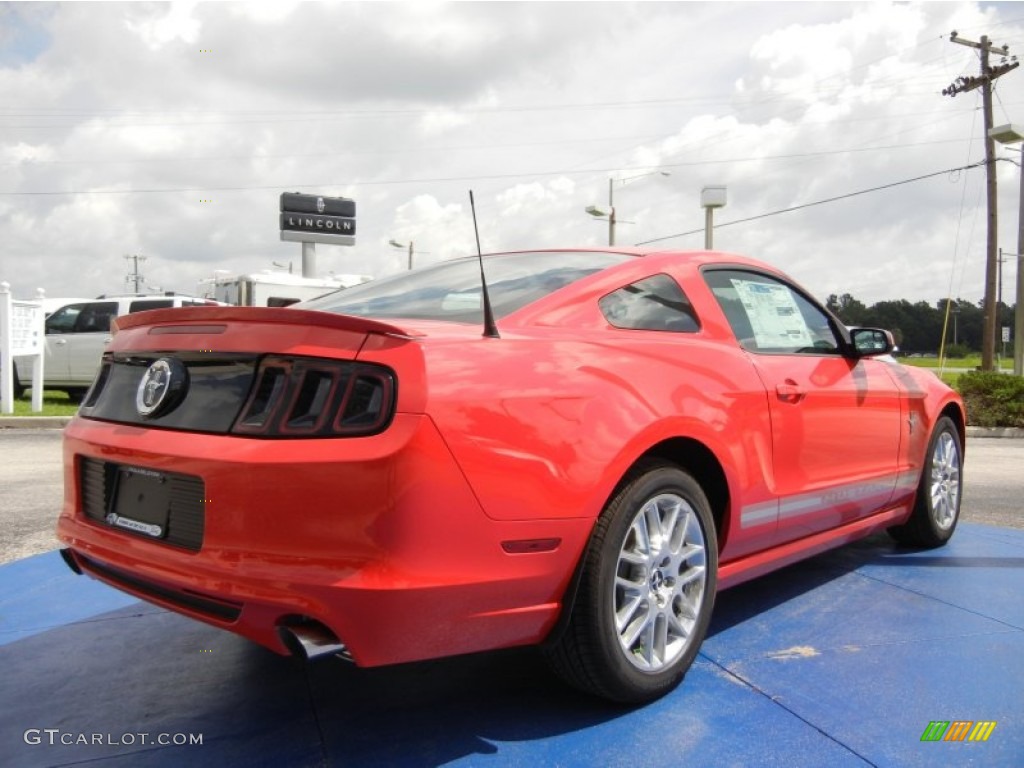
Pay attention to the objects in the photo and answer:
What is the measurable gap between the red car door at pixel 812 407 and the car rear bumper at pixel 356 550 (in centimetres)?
134

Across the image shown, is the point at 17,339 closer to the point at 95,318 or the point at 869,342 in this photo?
the point at 95,318

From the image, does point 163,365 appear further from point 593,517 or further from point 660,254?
point 660,254

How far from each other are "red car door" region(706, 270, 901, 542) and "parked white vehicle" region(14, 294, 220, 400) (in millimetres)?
12489

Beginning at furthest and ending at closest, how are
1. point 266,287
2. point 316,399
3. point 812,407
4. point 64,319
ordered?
point 266,287 < point 64,319 < point 812,407 < point 316,399

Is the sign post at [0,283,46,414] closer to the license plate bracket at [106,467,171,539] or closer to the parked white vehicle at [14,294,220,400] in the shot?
the parked white vehicle at [14,294,220,400]

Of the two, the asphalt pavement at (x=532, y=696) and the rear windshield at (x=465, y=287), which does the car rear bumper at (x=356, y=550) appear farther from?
the rear windshield at (x=465, y=287)

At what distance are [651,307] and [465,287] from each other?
0.66 metres

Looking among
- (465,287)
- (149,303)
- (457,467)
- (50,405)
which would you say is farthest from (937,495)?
(50,405)

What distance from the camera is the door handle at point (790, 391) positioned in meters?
3.23

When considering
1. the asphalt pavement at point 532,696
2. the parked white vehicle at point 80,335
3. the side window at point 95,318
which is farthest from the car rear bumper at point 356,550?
the side window at point 95,318

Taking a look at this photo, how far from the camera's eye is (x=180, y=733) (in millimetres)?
2484

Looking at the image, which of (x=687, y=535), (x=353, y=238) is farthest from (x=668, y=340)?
(x=353, y=238)

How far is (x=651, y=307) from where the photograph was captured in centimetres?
298

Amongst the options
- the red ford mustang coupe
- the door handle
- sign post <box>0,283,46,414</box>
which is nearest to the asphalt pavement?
the red ford mustang coupe
